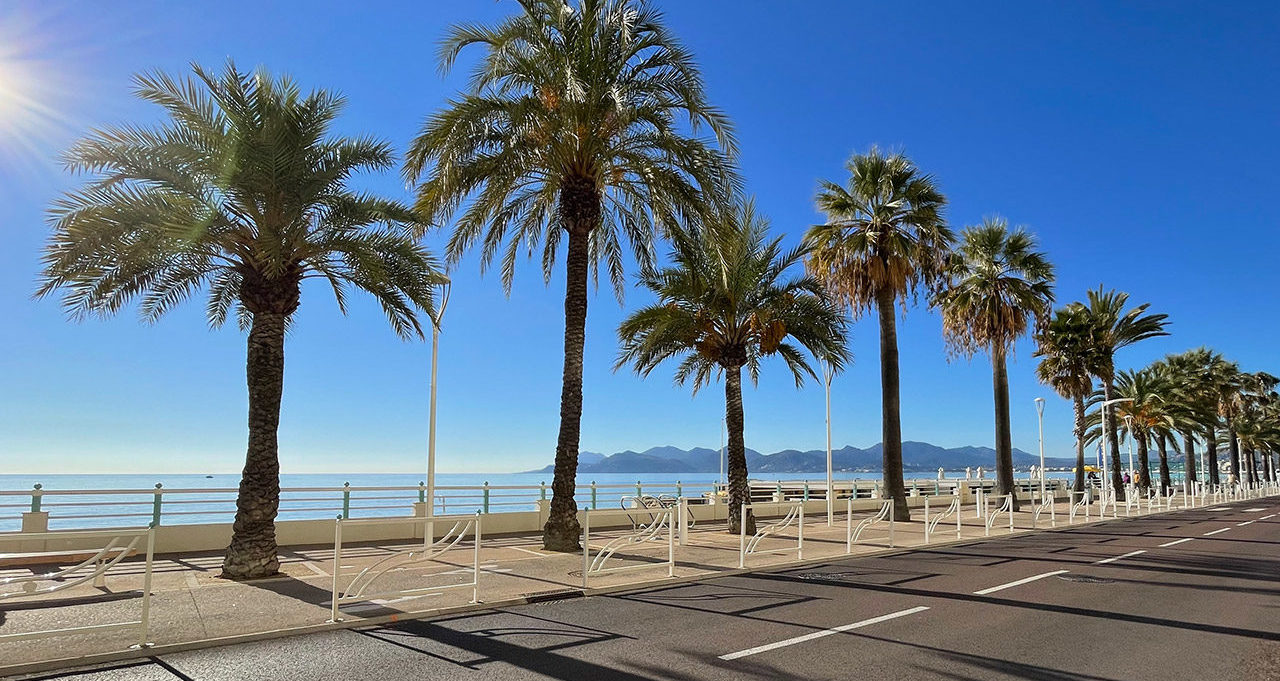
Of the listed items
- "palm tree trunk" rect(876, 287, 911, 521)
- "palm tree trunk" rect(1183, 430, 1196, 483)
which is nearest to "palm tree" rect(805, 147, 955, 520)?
"palm tree trunk" rect(876, 287, 911, 521)

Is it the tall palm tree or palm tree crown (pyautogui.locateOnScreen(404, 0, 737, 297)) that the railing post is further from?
the tall palm tree

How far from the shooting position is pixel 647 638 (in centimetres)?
786

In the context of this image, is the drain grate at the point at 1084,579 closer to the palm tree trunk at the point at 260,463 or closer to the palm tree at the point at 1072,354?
the palm tree trunk at the point at 260,463

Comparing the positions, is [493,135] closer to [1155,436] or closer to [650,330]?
[650,330]

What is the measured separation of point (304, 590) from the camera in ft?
35.6

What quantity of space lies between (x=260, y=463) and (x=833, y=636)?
917 cm

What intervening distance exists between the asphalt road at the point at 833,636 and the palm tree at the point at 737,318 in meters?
8.26

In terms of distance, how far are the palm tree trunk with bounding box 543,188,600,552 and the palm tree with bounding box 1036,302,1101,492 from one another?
31358 mm

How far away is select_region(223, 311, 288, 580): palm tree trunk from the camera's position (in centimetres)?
1198

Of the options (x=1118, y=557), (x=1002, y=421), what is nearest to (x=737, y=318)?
(x=1118, y=557)

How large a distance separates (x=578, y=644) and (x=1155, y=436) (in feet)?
205

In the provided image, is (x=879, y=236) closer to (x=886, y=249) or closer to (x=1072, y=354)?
(x=886, y=249)

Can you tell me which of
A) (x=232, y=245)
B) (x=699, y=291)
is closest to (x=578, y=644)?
(x=232, y=245)

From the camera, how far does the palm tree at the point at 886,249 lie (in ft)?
83.6
